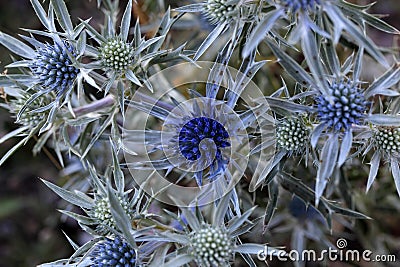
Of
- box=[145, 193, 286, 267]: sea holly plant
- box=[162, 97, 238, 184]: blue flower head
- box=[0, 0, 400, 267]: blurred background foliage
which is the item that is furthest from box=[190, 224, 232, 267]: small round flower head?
box=[0, 0, 400, 267]: blurred background foliage

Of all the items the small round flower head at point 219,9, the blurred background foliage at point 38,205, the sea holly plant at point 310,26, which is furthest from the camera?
the blurred background foliage at point 38,205

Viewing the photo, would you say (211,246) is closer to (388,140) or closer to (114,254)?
(114,254)

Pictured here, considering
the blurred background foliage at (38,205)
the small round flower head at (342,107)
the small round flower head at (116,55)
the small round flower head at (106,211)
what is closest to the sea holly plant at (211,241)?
the small round flower head at (106,211)

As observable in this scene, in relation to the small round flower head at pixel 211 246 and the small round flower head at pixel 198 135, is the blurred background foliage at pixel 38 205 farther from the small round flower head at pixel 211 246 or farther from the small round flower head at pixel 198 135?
the small round flower head at pixel 211 246

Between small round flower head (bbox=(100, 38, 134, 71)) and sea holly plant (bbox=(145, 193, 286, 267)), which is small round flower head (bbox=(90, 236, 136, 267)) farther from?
small round flower head (bbox=(100, 38, 134, 71))

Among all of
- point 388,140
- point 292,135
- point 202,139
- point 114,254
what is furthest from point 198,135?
point 388,140

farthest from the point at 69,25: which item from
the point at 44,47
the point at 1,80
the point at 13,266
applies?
the point at 13,266
